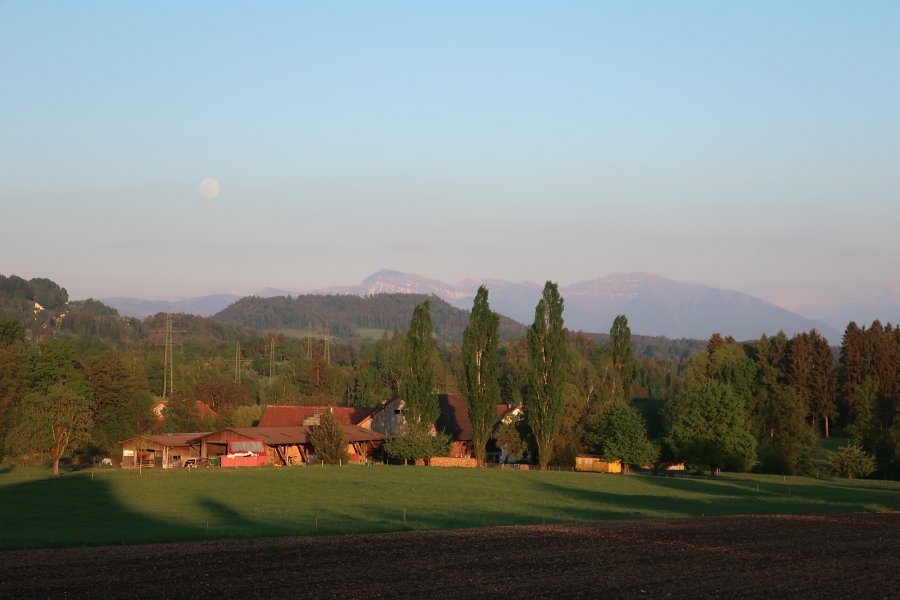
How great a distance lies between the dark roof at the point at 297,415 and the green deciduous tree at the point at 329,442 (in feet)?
60.2

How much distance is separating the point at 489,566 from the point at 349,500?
21.8m

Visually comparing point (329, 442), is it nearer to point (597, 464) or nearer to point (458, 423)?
point (458, 423)

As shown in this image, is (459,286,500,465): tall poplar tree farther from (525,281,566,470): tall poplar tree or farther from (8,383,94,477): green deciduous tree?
(8,383,94,477): green deciduous tree

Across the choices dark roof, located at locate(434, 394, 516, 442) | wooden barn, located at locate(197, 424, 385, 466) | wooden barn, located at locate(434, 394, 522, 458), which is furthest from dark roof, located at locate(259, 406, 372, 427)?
wooden barn, located at locate(197, 424, 385, 466)

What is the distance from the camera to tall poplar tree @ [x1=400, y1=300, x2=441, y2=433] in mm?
77000

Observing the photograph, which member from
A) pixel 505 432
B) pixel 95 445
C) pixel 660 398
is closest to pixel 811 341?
pixel 660 398

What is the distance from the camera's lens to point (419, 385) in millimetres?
76938

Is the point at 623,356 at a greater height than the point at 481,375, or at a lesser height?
greater

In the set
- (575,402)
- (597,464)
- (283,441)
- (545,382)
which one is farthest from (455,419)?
(545,382)

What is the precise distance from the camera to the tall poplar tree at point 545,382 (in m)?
72.4

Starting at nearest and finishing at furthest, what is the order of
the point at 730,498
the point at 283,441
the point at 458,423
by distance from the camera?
the point at 730,498 → the point at 283,441 → the point at 458,423

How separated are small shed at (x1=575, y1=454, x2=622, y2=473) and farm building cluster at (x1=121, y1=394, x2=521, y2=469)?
9.81 m

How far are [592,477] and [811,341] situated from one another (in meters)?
68.5

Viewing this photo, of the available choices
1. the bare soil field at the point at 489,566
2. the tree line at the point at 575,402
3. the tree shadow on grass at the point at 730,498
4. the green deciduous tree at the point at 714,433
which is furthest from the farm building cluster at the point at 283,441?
the bare soil field at the point at 489,566
